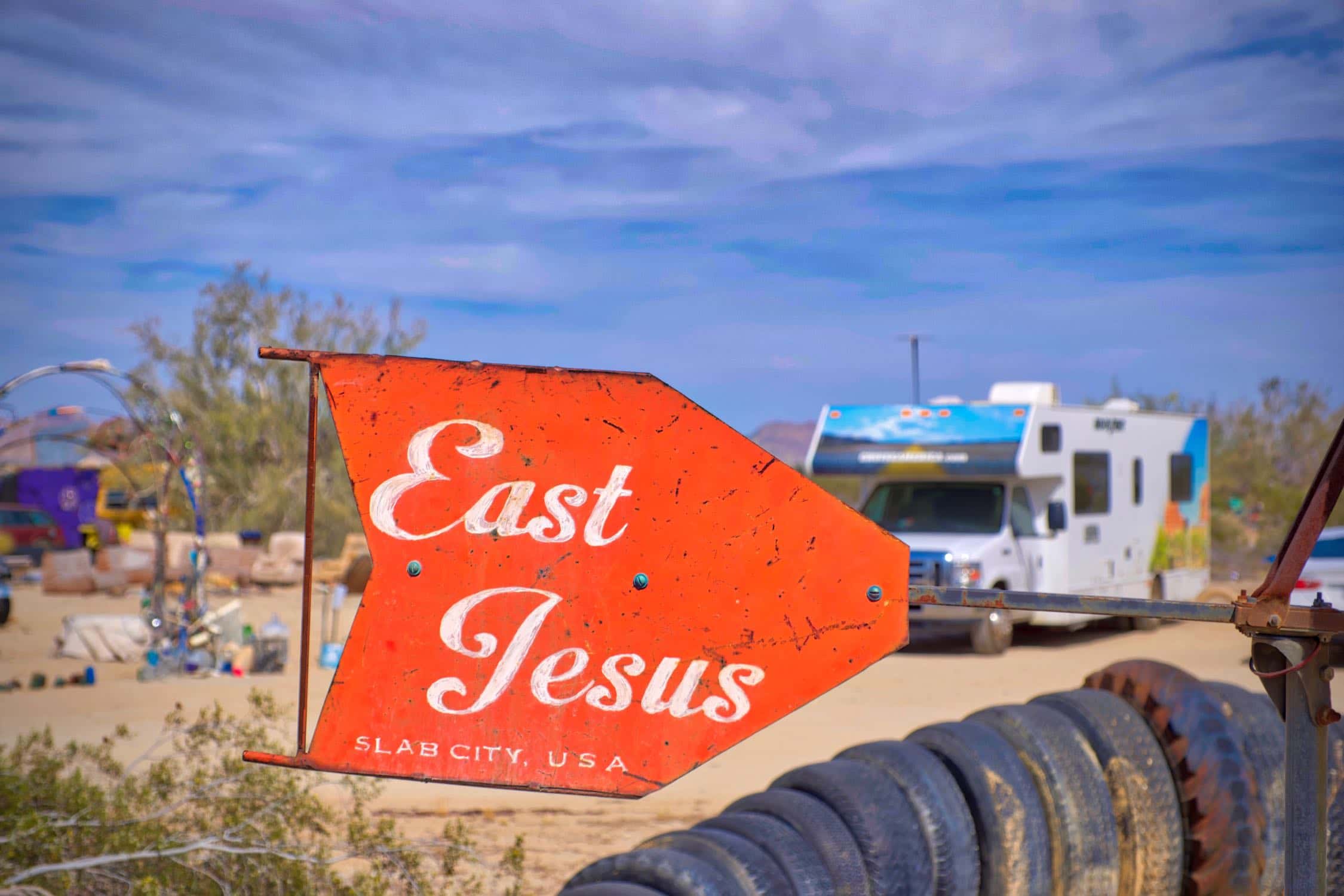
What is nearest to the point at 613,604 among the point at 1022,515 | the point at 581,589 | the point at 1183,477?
the point at 581,589

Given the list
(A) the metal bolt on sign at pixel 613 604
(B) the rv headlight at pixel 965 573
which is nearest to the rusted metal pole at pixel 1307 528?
(A) the metal bolt on sign at pixel 613 604

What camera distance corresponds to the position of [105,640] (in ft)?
47.4

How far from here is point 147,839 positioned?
17.1 ft

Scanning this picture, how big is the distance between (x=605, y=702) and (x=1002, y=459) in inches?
463

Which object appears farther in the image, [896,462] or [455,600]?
[896,462]

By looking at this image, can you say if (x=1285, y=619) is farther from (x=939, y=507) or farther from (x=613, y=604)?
(x=939, y=507)

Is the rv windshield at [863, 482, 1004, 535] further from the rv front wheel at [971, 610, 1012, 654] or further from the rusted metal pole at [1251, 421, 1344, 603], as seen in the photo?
the rusted metal pole at [1251, 421, 1344, 603]

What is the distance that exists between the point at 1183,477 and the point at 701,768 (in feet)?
35.4

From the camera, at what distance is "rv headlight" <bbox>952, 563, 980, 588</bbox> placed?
41.1ft

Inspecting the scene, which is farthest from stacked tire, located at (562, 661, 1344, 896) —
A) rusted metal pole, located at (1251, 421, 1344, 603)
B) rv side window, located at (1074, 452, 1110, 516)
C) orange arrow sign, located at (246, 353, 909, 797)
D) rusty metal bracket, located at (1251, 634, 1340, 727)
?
rv side window, located at (1074, 452, 1110, 516)

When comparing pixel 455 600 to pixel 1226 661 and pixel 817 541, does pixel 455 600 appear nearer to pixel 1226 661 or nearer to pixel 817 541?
pixel 817 541

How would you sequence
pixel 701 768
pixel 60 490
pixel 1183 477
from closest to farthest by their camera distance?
pixel 701 768
pixel 1183 477
pixel 60 490

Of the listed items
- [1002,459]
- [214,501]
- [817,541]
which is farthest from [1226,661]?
[214,501]

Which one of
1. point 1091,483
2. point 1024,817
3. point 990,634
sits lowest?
point 990,634
